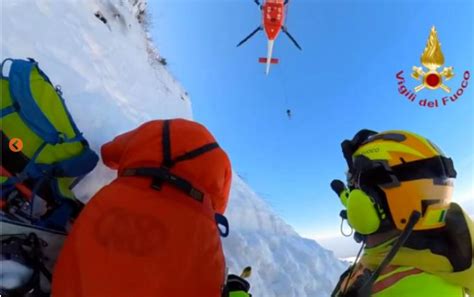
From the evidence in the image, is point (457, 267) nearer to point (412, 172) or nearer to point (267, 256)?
point (412, 172)

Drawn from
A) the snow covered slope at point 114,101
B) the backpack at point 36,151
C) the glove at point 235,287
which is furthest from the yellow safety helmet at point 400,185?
the snow covered slope at point 114,101

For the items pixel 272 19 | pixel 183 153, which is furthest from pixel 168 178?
pixel 272 19

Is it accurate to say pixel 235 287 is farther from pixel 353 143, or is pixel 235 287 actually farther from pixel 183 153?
pixel 353 143

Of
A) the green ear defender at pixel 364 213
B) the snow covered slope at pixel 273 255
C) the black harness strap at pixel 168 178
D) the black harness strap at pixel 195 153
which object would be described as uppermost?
the black harness strap at pixel 195 153

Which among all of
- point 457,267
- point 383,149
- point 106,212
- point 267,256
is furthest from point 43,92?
point 267,256

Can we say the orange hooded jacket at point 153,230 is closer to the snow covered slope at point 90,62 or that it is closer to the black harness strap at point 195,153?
the black harness strap at point 195,153

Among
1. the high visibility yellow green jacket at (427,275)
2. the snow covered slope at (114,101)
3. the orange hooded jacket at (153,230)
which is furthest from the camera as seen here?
the snow covered slope at (114,101)
